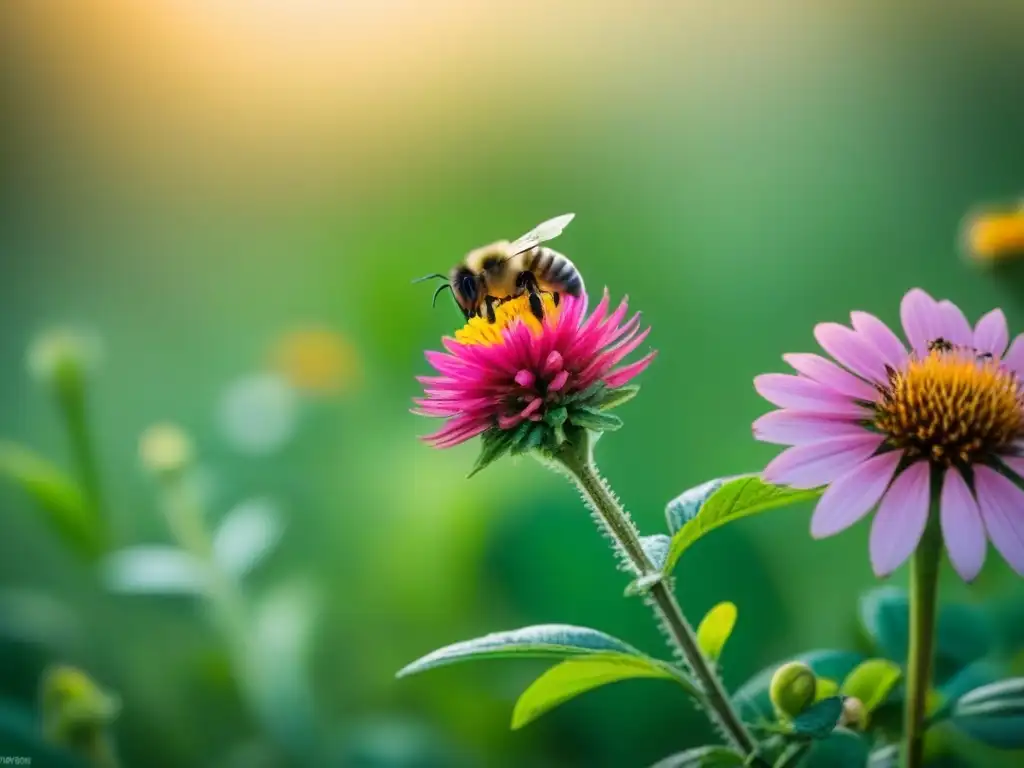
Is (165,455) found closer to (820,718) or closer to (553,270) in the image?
(553,270)

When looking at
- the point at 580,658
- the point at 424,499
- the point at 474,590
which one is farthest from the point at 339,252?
the point at 580,658

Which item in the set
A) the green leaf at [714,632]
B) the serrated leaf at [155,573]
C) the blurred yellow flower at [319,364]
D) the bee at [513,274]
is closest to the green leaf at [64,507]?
the serrated leaf at [155,573]

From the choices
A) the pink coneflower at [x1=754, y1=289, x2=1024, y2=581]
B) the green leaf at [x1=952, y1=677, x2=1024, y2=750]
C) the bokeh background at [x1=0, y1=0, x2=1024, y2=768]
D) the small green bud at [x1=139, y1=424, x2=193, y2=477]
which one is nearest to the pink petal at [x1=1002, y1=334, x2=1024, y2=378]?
the pink coneflower at [x1=754, y1=289, x2=1024, y2=581]

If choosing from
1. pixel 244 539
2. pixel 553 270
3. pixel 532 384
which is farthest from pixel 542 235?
pixel 244 539

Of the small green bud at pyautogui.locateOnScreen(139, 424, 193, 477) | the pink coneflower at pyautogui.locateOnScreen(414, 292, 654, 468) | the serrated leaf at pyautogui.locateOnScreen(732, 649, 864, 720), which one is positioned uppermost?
the small green bud at pyautogui.locateOnScreen(139, 424, 193, 477)

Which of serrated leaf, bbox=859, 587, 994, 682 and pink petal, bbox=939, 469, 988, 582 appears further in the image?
serrated leaf, bbox=859, 587, 994, 682

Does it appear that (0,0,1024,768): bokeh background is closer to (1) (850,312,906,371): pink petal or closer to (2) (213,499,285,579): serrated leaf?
(2) (213,499,285,579): serrated leaf

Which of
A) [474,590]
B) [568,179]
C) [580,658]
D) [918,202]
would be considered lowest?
[580,658]

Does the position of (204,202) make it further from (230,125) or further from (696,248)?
(696,248)
